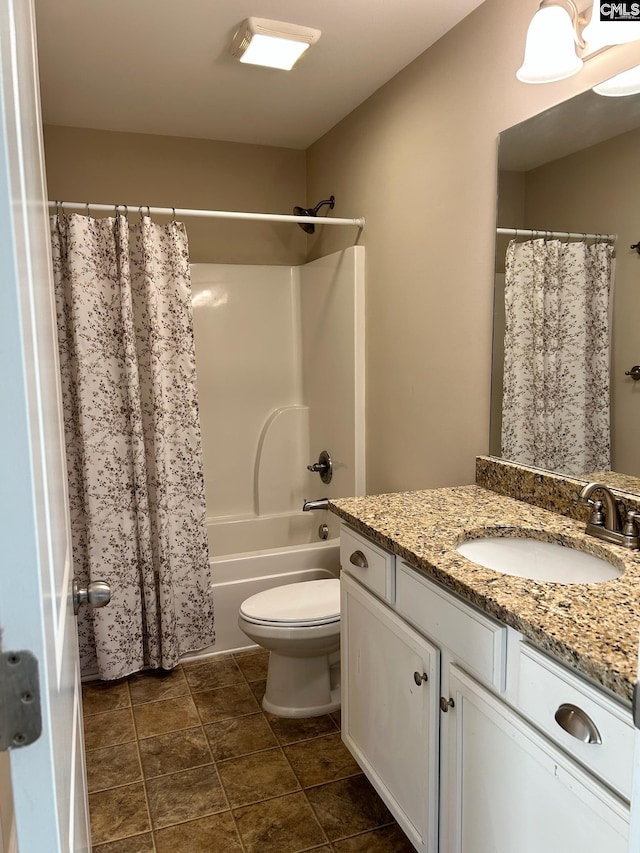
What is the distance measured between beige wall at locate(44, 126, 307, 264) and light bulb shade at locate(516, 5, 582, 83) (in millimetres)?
2009

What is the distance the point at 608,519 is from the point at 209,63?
2082mm

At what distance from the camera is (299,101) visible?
269cm

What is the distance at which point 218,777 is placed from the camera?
1.99 meters

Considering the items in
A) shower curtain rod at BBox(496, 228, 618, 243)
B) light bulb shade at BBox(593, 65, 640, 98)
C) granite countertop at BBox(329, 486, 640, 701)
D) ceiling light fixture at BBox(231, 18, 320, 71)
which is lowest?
granite countertop at BBox(329, 486, 640, 701)

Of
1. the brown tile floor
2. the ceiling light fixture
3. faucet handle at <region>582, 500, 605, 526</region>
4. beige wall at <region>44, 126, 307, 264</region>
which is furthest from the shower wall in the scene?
faucet handle at <region>582, 500, 605, 526</region>

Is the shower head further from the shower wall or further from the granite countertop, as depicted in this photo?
the granite countertop

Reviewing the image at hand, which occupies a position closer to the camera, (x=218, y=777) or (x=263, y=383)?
(x=218, y=777)

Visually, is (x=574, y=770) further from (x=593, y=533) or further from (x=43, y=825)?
(x=43, y=825)

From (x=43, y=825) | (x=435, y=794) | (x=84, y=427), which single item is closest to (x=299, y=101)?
(x=84, y=427)

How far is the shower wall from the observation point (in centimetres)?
330

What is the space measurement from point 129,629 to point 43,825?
7.13 ft

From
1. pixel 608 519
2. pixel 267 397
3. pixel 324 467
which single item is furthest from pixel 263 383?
pixel 608 519

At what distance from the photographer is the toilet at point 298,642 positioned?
85.3 inches

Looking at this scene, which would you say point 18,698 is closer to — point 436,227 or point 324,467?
point 436,227
